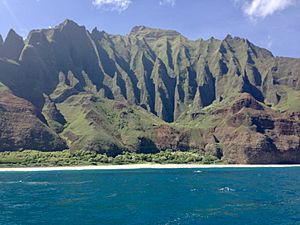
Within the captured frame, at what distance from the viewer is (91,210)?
104m

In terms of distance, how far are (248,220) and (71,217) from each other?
Result: 38860mm

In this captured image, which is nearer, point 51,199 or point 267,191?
point 51,199

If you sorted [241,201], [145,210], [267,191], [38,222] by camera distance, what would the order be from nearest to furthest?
[38,222] → [145,210] → [241,201] → [267,191]

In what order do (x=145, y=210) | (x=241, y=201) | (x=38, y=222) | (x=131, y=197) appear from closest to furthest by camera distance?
(x=38, y=222) → (x=145, y=210) → (x=241, y=201) → (x=131, y=197)

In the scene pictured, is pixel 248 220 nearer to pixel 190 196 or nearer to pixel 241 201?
pixel 241 201

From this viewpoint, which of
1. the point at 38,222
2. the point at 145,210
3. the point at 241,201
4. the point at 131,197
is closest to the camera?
the point at 38,222

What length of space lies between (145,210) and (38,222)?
87.1 feet

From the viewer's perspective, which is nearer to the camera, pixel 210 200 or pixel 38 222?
pixel 38 222

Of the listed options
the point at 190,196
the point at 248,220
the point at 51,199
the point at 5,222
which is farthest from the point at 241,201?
the point at 5,222

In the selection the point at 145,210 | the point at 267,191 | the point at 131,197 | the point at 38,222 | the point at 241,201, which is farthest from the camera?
the point at 267,191

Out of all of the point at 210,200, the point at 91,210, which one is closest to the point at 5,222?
the point at 91,210

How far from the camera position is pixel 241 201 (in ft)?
390

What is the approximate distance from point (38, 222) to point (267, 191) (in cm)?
8373

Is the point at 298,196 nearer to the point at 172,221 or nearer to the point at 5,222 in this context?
A: the point at 172,221
